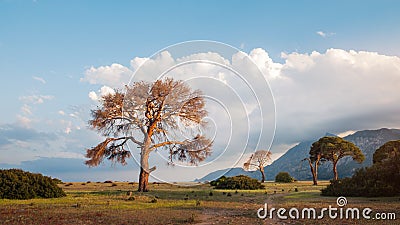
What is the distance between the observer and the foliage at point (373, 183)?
27375 millimetres

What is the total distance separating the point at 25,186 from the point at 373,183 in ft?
86.2

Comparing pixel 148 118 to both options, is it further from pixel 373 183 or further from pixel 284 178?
pixel 284 178

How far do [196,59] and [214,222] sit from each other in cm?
967

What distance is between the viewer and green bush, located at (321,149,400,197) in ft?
89.8

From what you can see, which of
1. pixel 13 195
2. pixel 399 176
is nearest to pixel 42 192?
pixel 13 195

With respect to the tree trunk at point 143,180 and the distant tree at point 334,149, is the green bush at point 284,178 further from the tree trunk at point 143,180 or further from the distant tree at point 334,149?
the tree trunk at point 143,180

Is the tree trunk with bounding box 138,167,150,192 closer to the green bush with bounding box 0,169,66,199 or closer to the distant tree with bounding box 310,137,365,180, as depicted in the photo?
the green bush with bounding box 0,169,66,199

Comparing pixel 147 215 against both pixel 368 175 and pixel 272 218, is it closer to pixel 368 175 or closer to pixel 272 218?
pixel 272 218

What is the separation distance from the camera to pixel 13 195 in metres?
24.5

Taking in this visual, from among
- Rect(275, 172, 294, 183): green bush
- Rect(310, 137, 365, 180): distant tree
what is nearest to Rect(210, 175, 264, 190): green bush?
Rect(275, 172, 294, 183): green bush

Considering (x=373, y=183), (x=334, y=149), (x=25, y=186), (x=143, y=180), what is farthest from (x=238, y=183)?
(x=334, y=149)

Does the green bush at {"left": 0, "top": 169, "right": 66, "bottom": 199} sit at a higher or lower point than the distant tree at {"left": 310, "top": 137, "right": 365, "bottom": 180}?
lower

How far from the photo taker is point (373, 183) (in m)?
28.5

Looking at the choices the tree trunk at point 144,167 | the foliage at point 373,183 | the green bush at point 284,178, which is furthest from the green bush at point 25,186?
the green bush at point 284,178
